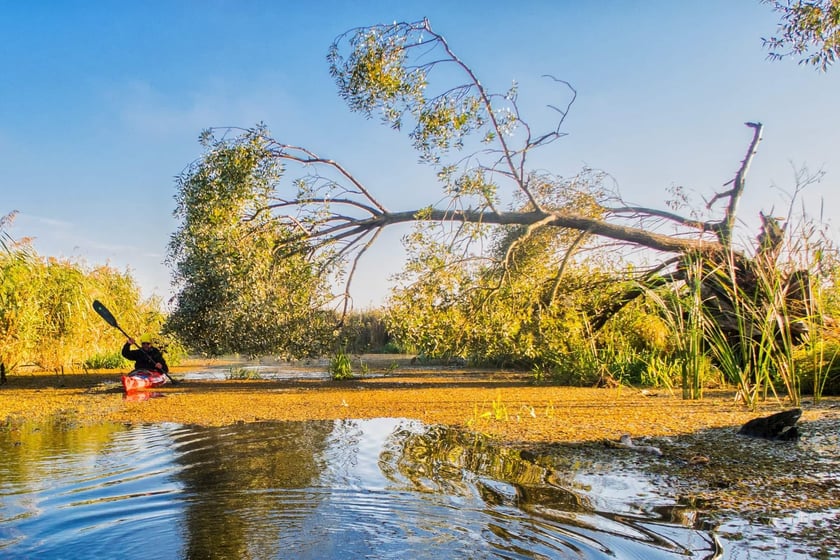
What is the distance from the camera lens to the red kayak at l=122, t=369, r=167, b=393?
10.7 meters

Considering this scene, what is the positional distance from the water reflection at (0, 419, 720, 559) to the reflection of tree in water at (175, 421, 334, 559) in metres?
0.01

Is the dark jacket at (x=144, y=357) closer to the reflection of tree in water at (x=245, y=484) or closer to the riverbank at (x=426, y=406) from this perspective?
the riverbank at (x=426, y=406)

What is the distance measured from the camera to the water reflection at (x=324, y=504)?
3.10 m

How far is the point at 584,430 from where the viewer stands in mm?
6039

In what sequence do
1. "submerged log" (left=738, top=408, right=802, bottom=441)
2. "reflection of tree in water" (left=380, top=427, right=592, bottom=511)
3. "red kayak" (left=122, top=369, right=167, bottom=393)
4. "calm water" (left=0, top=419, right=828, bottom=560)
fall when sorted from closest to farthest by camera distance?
"calm water" (left=0, top=419, right=828, bottom=560)
"reflection of tree in water" (left=380, top=427, right=592, bottom=511)
"submerged log" (left=738, top=408, right=802, bottom=441)
"red kayak" (left=122, top=369, right=167, bottom=393)

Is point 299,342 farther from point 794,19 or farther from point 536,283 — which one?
point 794,19

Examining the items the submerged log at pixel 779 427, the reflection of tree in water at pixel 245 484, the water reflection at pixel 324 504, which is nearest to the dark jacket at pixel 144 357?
the reflection of tree in water at pixel 245 484

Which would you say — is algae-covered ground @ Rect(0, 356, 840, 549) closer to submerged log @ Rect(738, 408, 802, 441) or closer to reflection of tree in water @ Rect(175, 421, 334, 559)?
submerged log @ Rect(738, 408, 802, 441)

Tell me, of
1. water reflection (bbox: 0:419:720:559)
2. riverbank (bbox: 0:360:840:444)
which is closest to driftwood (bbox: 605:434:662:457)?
riverbank (bbox: 0:360:840:444)

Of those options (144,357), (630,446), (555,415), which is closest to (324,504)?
(630,446)

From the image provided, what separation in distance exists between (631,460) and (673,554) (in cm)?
193

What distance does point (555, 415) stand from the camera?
709 centimetres

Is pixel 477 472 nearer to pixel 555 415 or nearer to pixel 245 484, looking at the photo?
pixel 245 484

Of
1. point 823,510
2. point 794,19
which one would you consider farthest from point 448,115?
point 823,510
